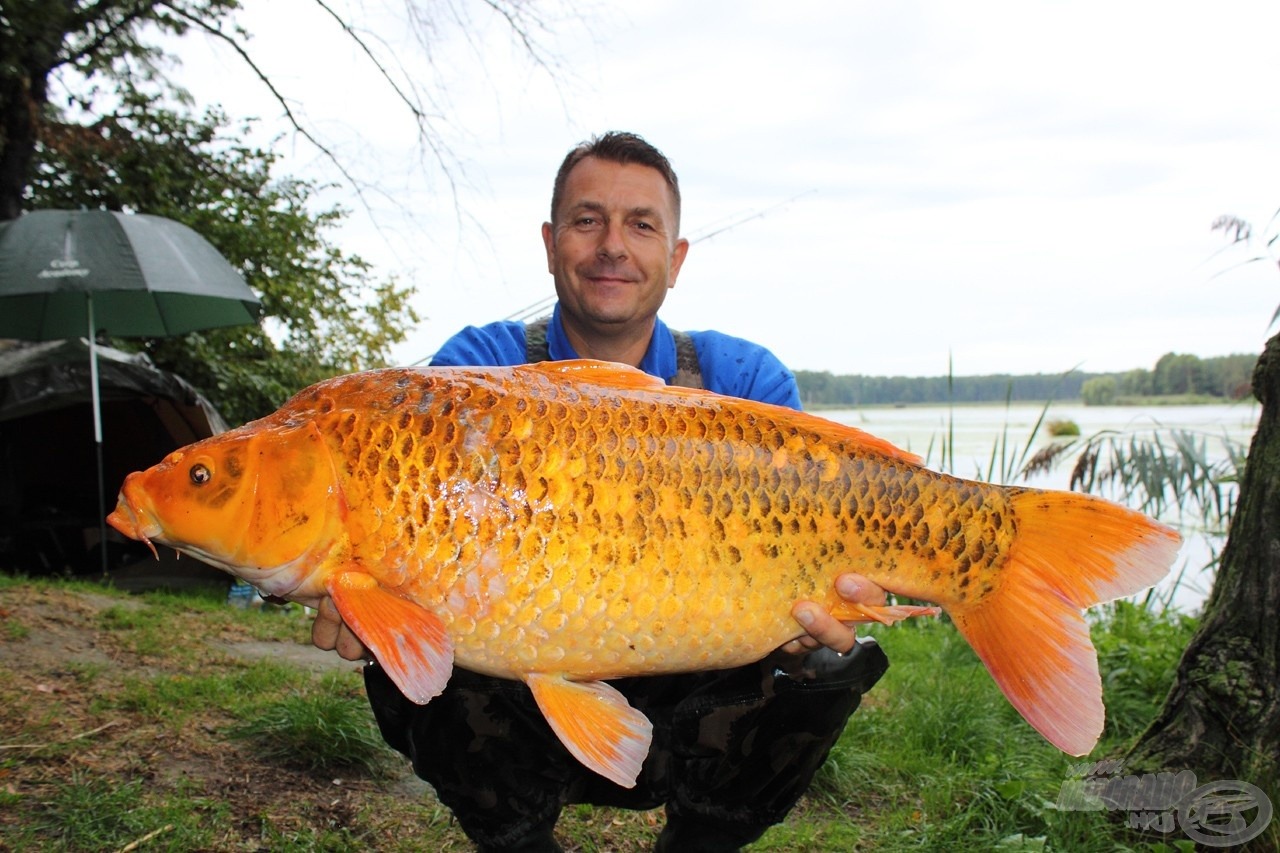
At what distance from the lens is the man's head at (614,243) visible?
232 centimetres

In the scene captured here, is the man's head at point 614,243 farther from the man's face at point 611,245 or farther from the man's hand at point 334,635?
the man's hand at point 334,635

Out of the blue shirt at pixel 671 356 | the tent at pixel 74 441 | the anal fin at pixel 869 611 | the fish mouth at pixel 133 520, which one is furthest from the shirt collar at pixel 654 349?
the tent at pixel 74 441

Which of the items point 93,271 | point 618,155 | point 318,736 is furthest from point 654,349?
point 93,271

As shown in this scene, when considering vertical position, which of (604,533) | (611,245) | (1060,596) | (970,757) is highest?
(611,245)

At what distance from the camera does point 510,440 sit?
148 centimetres

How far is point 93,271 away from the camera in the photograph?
5.30 meters

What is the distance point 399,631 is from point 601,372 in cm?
55

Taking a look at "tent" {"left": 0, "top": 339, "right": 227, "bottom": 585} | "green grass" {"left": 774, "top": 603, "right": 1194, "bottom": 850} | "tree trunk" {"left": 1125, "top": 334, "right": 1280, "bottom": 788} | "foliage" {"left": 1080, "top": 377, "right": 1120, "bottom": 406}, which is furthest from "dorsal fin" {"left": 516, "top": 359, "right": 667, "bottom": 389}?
"foliage" {"left": 1080, "top": 377, "right": 1120, "bottom": 406}

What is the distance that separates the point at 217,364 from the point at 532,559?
8079 millimetres

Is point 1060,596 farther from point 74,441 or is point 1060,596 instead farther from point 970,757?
point 74,441

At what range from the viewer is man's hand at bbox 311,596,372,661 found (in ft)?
5.22

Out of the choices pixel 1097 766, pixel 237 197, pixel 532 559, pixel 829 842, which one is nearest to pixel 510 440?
pixel 532 559

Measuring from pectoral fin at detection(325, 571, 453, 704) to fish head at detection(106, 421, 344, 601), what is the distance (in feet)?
0.26

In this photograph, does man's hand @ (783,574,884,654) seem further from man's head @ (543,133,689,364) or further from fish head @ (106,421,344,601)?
man's head @ (543,133,689,364)
